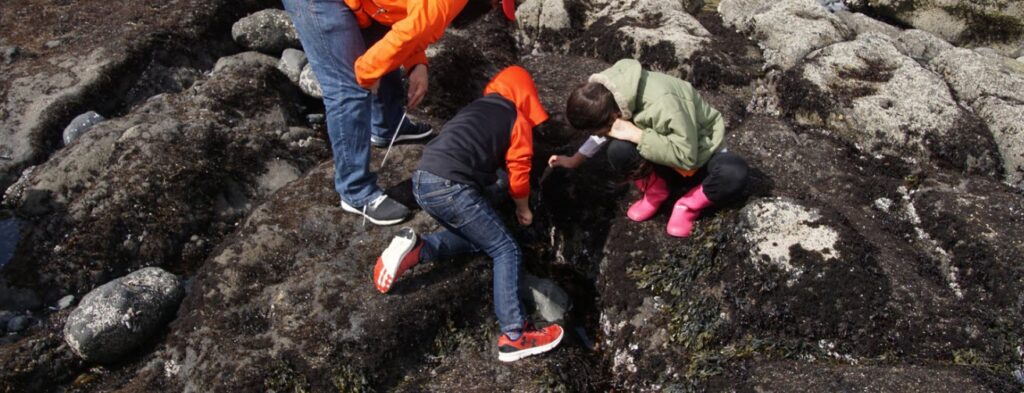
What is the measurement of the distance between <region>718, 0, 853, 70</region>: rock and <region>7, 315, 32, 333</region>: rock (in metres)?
6.21

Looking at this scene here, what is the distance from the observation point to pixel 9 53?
7.27 m

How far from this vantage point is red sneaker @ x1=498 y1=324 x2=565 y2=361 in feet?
14.6

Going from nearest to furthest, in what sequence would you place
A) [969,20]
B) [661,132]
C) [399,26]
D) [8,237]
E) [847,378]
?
[847,378] < [399,26] < [661,132] < [8,237] < [969,20]

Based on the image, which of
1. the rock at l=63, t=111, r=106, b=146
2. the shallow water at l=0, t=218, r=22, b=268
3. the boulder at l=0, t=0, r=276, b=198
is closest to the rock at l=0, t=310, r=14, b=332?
the shallow water at l=0, t=218, r=22, b=268

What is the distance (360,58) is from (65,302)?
2.92 meters

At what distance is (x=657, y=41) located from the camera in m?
6.68

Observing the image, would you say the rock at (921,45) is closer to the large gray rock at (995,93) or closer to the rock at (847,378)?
the large gray rock at (995,93)

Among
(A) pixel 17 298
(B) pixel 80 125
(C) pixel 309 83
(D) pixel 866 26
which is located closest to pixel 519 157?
(C) pixel 309 83

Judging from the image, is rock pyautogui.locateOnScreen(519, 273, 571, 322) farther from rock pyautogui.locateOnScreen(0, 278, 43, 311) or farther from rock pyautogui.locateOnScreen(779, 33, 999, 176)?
rock pyautogui.locateOnScreen(0, 278, 43, 311)

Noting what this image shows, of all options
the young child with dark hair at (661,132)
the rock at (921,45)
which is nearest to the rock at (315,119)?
the young child with dark hair at (661,132)

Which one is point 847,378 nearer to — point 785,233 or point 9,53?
point 785,233

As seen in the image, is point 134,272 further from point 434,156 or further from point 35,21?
point 35,21

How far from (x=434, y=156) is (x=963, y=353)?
324 centimetres

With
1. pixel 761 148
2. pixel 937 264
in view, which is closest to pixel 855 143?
pixel 761 148
